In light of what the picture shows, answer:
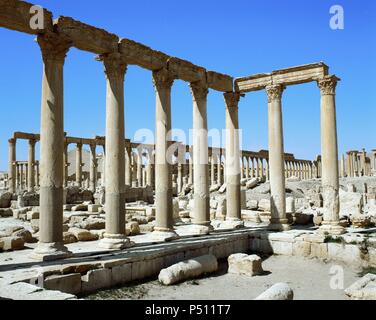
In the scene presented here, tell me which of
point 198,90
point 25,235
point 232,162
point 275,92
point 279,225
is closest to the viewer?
point 25,235

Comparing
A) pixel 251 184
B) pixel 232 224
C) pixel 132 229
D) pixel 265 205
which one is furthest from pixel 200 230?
pixel 251 184

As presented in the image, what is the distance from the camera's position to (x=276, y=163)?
18.7m

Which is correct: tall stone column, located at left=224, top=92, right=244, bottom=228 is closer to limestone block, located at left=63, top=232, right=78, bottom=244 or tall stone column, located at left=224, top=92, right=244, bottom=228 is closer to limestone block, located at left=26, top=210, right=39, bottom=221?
limestone block, located at left=63, top=232, right=78, bottom=244

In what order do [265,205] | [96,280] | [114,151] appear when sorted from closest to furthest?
[96,280] < [114,151] < [265,205]

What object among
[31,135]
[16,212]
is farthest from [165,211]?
[31,135]

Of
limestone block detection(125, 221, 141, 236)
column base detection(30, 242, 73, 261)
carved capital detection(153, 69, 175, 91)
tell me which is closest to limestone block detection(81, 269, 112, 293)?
column base detection(30, 242, 73, 261)

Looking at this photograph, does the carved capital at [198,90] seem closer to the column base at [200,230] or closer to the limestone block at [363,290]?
the column base at [200,230]

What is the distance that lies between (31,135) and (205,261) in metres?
33.8

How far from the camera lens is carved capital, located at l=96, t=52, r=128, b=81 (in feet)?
46.2

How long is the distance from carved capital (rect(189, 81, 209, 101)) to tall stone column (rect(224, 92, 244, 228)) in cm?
232

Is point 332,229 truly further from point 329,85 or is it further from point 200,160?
point 200,160

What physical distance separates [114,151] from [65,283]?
212 inches

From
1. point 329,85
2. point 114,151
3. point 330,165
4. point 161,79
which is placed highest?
point 161,79

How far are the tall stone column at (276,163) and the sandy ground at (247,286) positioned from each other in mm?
3674
